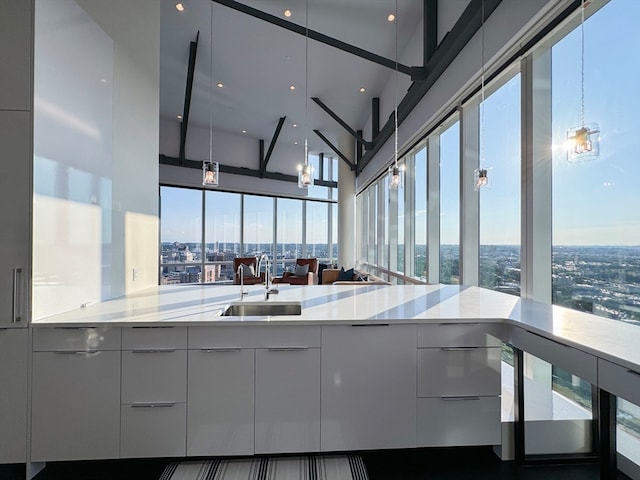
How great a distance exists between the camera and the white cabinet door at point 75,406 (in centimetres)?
182

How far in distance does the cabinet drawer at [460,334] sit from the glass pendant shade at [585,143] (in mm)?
1025

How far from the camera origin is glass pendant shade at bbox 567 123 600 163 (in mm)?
1596

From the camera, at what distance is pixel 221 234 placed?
9406mm

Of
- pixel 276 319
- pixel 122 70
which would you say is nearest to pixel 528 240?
pixel 276 319

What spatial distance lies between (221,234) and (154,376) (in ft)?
25.7

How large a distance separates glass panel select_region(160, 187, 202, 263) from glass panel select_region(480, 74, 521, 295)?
7.63m

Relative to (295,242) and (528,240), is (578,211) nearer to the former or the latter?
(528,240)

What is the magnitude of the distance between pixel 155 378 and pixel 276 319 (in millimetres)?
760

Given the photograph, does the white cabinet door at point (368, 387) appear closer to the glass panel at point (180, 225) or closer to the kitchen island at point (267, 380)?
the kitchen island at point (267, 380)

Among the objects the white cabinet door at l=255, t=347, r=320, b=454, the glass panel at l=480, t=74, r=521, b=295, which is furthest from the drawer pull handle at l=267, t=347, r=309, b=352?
the glass panel at l=480, t=74, r=521, b=295

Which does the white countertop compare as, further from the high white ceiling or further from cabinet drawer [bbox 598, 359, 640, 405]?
the high white ceiling

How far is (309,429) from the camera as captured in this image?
76.1 inches

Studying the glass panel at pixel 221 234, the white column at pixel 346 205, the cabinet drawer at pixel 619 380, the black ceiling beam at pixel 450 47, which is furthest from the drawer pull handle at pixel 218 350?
the glass panel at pixel 221 234

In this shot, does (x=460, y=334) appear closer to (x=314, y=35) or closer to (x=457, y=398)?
(x=457, y=398)
